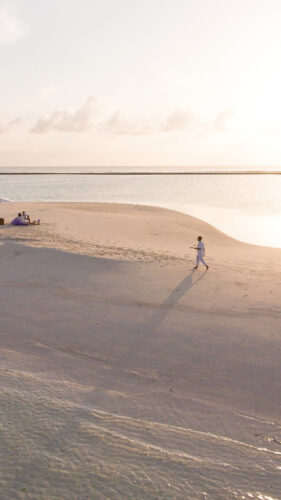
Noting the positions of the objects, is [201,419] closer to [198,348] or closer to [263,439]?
[263,439]

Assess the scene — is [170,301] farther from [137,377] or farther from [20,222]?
[20,222]

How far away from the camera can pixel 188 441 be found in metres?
5.42

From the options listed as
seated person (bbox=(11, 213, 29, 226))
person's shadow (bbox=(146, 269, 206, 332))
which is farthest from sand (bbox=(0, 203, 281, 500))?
seated person (bbox=(11, 213, 29, 226))

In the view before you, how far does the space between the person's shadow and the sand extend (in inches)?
2.3

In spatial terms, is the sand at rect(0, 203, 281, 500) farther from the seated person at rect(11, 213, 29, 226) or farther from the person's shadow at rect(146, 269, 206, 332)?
the seated person at rect(11, 213, 29, 226)

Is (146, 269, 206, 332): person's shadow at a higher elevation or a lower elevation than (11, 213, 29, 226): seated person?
lower

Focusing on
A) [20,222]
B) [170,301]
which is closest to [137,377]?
[170,301]

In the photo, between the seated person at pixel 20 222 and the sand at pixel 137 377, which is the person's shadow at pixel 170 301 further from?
the seated person at pixel 20 222

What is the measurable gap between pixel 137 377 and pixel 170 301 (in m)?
4.61

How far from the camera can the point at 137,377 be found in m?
7.64

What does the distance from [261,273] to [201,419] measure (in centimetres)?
991

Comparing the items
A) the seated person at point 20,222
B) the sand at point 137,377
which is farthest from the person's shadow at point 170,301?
the seated person at point 20,222

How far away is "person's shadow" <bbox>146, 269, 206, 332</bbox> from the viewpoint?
10.6m

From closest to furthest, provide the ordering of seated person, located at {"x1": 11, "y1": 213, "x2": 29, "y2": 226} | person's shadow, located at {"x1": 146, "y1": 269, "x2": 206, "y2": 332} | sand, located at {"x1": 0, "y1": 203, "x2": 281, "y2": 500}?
1. sand, located at {"x1": 0, "y1": 203, "x2": 281, "y2": 500}
2. person's shadow, located at {"x1": 146, "y1": 269, "x2": 206, "y2": 332}
3. seated person, located at {"x1": 11, "y1": 213, "x2": 29, "y2": 226}
